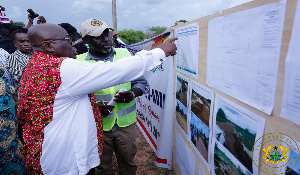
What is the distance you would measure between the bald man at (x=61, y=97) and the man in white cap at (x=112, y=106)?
52cm

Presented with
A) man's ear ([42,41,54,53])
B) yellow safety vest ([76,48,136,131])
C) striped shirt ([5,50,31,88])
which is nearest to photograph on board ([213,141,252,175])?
yellow safety vest ([76,48,136,131])

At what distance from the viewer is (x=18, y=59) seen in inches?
109

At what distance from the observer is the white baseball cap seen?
2.00m

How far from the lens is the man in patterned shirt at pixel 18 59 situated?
2.67 m

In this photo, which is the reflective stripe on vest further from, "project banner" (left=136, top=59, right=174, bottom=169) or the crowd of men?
"project banner" (left=136, top=59, right=174, bottom=169)

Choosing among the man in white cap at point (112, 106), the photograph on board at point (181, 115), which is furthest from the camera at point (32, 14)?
the photograph on board at point (181, 115)

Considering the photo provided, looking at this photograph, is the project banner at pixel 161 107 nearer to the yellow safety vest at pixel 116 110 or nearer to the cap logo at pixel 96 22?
the yellow safety vest at pixel 116 110

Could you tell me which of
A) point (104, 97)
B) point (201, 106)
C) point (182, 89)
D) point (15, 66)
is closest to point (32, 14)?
point (15, 66)

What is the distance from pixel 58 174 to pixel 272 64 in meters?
1.53

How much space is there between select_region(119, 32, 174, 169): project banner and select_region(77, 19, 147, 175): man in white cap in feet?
1.00

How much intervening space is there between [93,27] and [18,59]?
4.88ft

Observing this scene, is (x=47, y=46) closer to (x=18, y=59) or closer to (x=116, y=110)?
(x=116, y=110)

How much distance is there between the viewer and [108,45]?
6.86 ft

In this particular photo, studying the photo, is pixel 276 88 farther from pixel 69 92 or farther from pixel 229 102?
pixel 69 92
